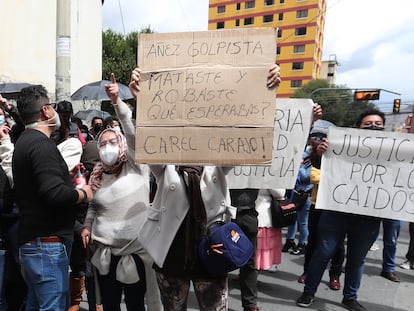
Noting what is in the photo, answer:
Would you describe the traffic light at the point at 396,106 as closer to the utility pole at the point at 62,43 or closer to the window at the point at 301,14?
the utility pole at the point at 62,43

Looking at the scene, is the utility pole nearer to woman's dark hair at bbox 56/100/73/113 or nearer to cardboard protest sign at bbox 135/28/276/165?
woman's dark hair at bbox 56/100/73/113

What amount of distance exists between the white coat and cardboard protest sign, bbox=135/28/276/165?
241 mm

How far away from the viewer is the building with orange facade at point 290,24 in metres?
55.2

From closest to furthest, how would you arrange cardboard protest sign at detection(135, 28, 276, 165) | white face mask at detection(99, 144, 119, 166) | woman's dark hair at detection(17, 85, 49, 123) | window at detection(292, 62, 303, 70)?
cardboard protest sign at detection(135, 28, 276, 165), woman's dark hair at detection(17, 85, 49, 123), white face mask at detection(99, 144, 119, 166), window at detection(292, 62, 303, 70)

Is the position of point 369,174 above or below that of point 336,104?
below

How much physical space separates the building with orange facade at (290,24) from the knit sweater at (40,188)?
53681mm

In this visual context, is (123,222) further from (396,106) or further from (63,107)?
(396,106)

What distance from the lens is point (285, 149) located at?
3.06 m

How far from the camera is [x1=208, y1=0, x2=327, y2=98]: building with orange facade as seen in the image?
55.2 metres

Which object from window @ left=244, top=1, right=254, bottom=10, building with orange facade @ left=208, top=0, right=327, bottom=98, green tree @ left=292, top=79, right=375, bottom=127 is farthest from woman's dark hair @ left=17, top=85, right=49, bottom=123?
window @ left=244, top=1, right=254, bottom=10

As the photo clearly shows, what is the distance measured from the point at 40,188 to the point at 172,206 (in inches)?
28.5

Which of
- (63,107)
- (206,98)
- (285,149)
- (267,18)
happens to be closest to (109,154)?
(206,98)

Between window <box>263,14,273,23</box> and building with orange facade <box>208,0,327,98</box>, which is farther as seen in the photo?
window <box>263,14,273,23</box>

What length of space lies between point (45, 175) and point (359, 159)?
2.49 m
